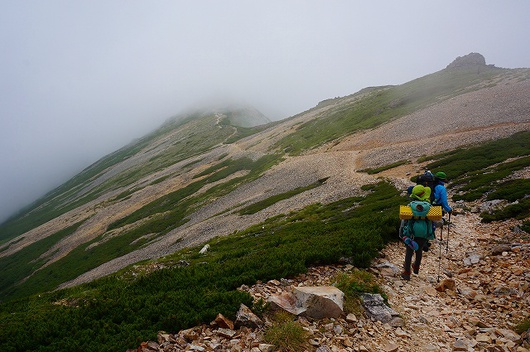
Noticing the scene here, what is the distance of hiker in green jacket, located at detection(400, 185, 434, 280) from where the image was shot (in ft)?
38.7

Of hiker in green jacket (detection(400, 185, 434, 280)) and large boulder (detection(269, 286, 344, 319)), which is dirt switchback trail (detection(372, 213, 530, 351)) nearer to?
hiker in green jacket (detection(400, 185, 434, 280))

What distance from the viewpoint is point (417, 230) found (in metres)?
12.0

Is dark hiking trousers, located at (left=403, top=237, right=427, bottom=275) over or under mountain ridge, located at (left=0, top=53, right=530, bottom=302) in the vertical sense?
over

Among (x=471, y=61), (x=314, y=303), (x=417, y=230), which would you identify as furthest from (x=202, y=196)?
(x=471, y=61)

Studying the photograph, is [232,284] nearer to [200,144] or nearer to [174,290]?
[174,290]

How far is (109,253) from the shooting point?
6588 cm

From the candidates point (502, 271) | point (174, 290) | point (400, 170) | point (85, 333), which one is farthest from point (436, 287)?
point (400, 170)

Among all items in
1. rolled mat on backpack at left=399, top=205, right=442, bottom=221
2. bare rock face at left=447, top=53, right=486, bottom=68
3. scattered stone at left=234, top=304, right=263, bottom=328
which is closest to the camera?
scattered stone at left=234, top=304, right=263, bottom=328

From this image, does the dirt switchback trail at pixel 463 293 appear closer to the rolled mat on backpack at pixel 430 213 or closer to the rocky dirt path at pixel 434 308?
the rocky dirt path at pixel 434 308

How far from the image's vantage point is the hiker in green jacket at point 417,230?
11.8 m

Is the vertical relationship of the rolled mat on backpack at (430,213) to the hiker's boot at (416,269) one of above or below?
above

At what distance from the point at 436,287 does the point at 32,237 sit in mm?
155820

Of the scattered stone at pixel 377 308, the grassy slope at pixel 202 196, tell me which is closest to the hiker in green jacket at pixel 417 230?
the scattered stone at pixel 377 308

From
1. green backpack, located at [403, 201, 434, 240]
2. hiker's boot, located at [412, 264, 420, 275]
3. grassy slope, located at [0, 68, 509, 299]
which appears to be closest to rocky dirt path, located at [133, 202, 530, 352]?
hiker's boot, located at [412, 264, 420, 275]
